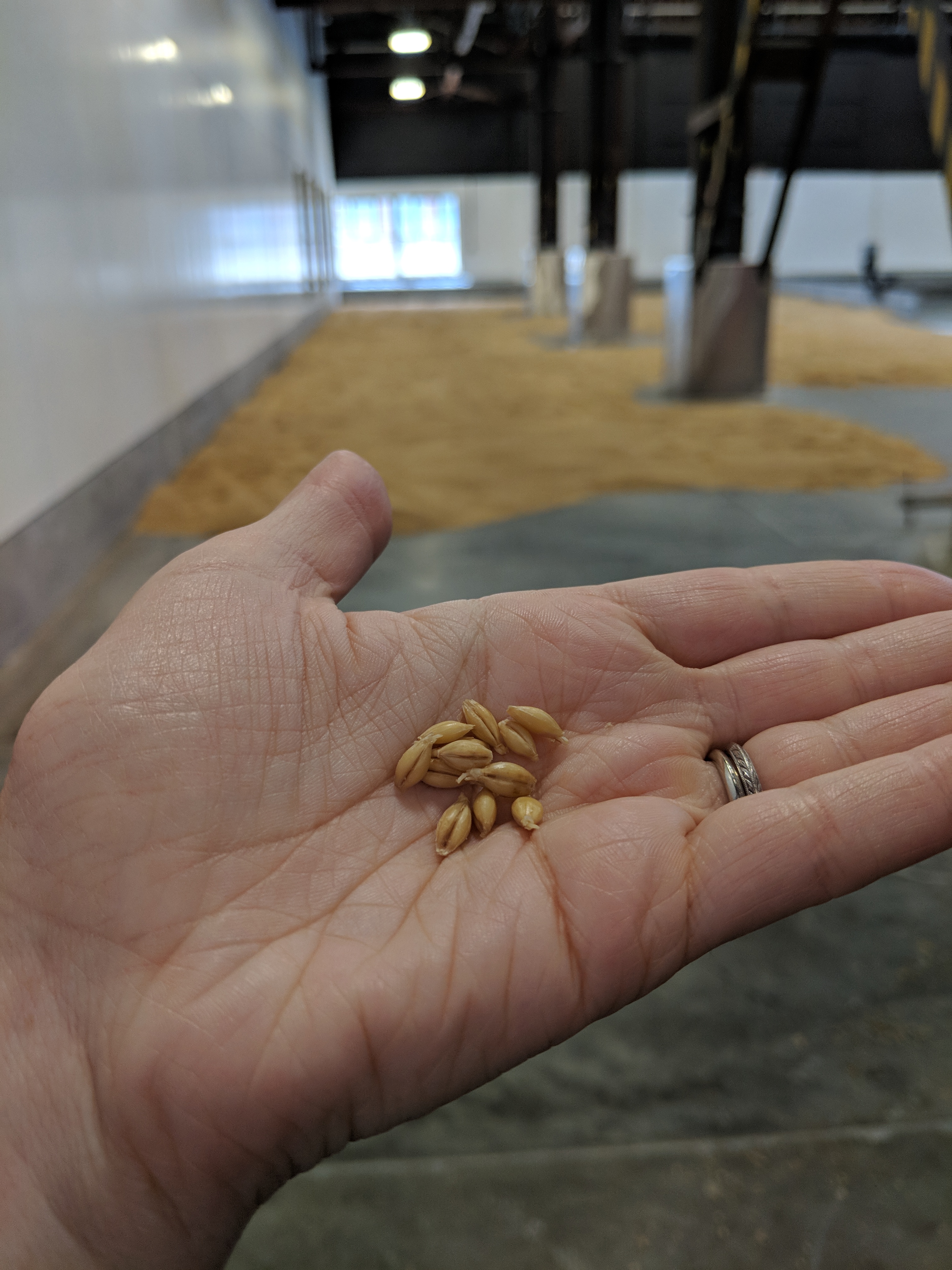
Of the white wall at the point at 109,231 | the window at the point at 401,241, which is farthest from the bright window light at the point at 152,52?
the window at the point at 401,241

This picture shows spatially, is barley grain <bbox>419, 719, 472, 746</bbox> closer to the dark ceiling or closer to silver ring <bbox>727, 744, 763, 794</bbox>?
silver ring <bbox>727, 744, 763, 794</bbox>

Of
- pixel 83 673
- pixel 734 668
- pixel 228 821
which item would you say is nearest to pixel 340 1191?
pixel 228 821

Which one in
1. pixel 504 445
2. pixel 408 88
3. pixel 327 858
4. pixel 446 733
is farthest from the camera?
pixel 408 88

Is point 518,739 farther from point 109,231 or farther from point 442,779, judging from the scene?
point 109,231

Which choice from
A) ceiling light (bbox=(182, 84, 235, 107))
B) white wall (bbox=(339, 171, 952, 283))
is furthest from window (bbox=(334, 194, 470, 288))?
ceiling light (bbox=(182, 84, 235, 107))

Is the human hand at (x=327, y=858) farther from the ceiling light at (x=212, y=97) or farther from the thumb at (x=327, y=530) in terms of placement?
the ceiling light at (x=212, y=97)

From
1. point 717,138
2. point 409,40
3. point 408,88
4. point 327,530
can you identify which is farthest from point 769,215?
point 327,530
